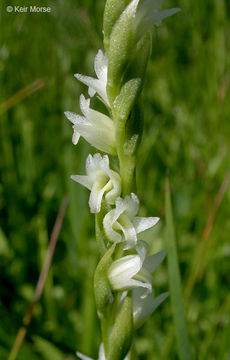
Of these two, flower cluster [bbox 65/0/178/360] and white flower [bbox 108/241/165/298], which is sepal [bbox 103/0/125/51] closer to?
flower cluster [bbox 65/0/178/360]

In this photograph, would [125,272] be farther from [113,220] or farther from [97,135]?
[97,135]

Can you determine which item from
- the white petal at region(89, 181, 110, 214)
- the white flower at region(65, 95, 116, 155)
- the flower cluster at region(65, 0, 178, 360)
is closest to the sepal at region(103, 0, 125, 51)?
the flower cluster at region(65, 0, 178, 360)

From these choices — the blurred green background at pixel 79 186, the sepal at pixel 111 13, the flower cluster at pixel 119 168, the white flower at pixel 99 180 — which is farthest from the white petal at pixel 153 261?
the sepal at pixel 111 13

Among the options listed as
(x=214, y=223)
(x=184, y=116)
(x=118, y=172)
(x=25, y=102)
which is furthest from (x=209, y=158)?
(x=118, y=172)

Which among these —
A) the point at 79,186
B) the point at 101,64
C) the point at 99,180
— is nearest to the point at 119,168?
the point at 99,180

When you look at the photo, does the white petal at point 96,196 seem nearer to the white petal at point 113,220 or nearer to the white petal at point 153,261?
the white petal at point 113,220

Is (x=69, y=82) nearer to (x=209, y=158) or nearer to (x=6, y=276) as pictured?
(x=209, y=158)
